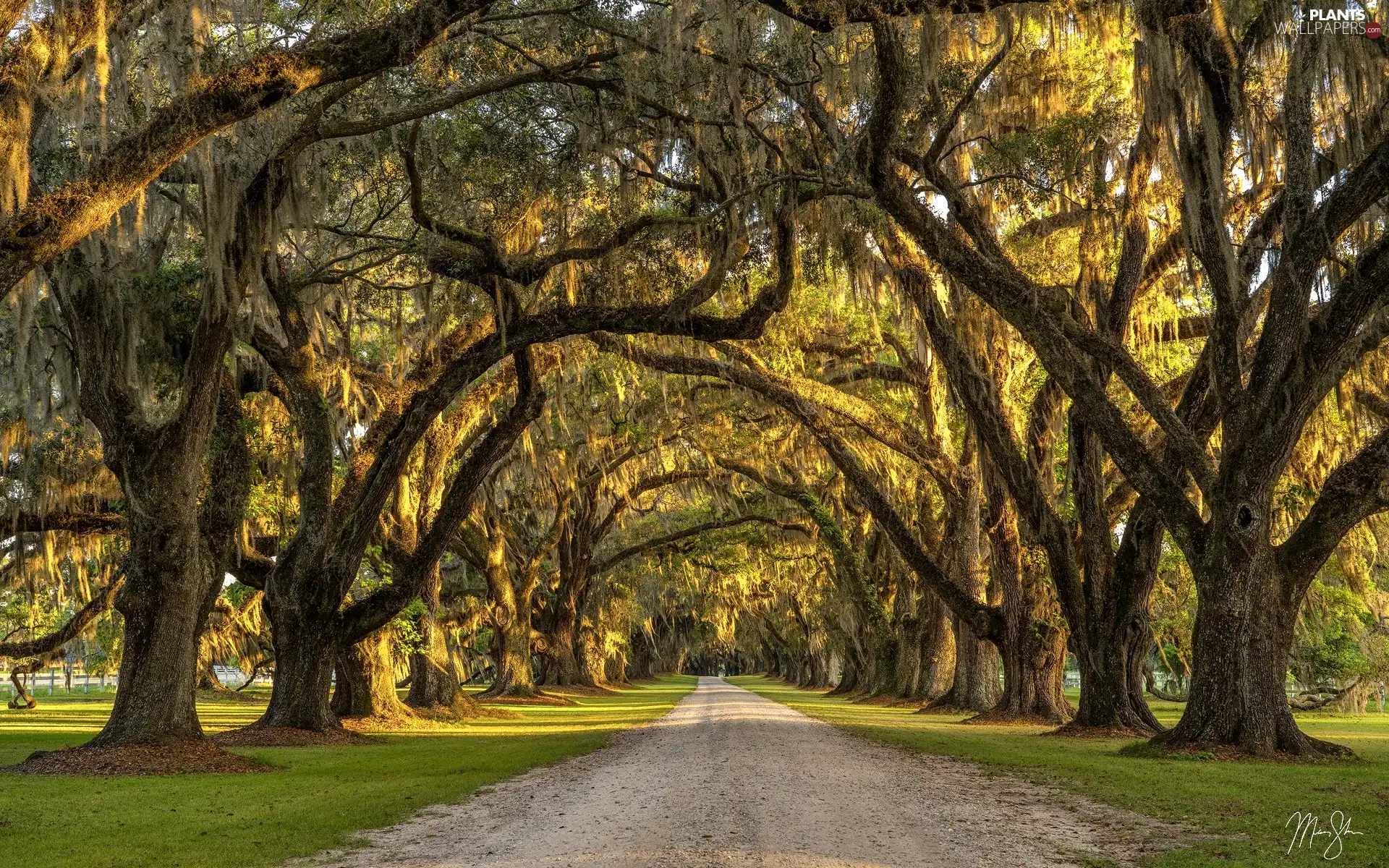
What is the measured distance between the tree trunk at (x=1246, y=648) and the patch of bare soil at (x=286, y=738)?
1041cm

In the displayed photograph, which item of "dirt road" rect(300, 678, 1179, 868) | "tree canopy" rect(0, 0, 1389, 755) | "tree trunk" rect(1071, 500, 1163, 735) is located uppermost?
"tree canopy" rect(0, 0, 1389, 755)

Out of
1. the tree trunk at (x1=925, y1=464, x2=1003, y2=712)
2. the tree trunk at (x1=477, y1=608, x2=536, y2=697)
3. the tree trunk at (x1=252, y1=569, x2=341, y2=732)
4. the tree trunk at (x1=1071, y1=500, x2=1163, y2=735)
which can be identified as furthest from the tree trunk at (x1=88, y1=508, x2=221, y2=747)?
the tree trunk at (x1=477, y1=608, x2=536, y2=697)

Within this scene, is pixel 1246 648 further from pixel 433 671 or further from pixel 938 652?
pixel 938 652

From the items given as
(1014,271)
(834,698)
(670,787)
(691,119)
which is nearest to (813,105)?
(691,119)

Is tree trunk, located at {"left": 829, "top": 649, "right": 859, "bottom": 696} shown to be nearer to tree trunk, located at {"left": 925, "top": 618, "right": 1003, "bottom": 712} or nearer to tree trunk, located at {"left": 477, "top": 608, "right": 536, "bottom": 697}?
tree trunk, located at {"left": 477, "top": 608, "right": 536, "bottom": 697}

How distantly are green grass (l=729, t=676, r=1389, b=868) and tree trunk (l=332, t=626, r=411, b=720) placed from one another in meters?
8.02

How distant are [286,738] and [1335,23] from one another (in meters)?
14.6

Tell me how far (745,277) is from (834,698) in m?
25.5

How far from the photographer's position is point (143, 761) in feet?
34.9

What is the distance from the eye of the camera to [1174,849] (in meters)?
6.00

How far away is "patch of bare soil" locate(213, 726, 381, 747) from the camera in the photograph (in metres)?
13.7

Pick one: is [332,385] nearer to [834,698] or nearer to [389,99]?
[389,99]

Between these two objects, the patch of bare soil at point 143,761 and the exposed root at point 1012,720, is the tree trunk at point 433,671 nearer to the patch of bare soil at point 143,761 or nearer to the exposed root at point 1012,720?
the patch of bare soil at point 143,761
